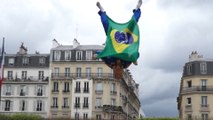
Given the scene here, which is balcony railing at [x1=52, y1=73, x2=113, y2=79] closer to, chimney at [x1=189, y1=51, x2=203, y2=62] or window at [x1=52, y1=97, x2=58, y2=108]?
window at [x1=52, y1=97, x2=58, y2=108]

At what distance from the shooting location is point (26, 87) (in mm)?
108062

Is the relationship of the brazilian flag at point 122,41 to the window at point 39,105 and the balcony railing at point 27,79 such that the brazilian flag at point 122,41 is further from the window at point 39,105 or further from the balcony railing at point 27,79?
the balcony railing at point 27,79

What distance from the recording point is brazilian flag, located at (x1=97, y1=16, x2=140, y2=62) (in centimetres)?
4112

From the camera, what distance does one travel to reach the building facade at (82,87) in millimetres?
104500

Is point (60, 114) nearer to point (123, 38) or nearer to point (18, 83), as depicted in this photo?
point (18, 83)

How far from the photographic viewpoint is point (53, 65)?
108250 mm

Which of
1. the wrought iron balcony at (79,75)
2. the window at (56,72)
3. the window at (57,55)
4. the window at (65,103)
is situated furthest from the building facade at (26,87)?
the window at (65,103)

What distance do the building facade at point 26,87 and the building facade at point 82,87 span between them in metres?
2.08

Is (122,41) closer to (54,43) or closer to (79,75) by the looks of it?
(79,75)

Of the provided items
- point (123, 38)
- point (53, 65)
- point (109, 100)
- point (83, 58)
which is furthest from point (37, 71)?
point (123, 38)

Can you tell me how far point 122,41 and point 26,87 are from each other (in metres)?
69.4

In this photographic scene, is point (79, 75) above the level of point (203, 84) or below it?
above

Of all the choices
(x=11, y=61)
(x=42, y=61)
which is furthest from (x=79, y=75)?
(x=11, y=61)

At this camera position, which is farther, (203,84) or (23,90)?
(23,90)
